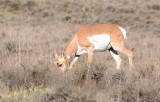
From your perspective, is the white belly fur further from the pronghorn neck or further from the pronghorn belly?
the pronghorn neck

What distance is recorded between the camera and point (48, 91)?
6520 millimetres

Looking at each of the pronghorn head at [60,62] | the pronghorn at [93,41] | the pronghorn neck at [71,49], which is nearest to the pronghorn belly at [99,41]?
the pronghorn at [93,41]

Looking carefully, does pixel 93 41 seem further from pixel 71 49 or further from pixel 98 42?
pixel 71 49

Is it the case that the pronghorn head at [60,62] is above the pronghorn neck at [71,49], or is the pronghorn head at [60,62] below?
below

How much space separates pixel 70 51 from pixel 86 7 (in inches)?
1152

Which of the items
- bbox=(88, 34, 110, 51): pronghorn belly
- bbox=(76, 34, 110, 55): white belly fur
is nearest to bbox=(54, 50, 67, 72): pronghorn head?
bbox=(76, 34, 110, 55): white belly fur

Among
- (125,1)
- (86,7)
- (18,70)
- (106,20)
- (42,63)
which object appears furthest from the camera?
(125,1)

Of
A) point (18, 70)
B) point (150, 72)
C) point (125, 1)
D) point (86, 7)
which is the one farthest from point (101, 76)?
point (125, 1)

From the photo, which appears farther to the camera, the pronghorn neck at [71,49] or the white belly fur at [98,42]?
the white belly fur at [98,42]

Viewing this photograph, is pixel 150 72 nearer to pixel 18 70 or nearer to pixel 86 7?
pixel 18 70

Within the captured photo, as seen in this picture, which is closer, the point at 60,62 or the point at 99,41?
the point at 60,62

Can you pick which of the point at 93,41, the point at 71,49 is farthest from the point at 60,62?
the point at 93,41

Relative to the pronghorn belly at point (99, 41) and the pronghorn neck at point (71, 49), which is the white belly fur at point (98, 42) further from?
the pronghorn neck at point (71, 49)

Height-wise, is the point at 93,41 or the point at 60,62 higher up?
the point at 93,41
